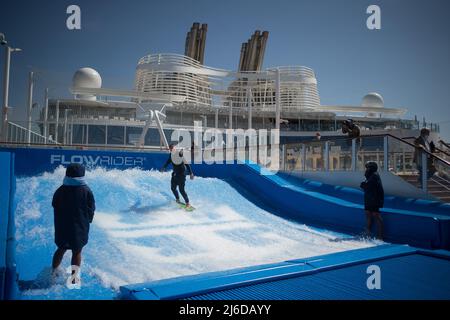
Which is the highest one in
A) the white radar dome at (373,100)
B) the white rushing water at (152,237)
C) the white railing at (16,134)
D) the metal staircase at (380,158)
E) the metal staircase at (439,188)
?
the white radar dome at (373,100)

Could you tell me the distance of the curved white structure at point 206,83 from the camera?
38.6m

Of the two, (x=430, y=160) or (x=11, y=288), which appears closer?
(x=11, y=288)

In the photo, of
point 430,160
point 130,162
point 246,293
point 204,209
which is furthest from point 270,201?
point 246,293

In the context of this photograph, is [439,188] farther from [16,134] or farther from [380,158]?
[16,134]

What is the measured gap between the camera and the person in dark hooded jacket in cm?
385

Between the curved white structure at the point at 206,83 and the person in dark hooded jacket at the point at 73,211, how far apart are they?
1220 inches

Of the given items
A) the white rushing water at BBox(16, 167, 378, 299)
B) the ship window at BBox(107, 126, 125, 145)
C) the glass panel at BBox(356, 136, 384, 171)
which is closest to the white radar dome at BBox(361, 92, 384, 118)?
Result: the ship window at BBox(107, 126, 125, 145)

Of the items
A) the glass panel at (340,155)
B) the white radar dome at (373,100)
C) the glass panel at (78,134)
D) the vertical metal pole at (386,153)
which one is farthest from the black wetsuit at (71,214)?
the white radar dome at (373,100)

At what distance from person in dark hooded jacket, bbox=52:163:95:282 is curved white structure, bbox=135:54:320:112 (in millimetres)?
30988

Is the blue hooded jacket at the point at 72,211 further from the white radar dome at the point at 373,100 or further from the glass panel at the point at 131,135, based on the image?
the white radar dome at the point at 373,100
